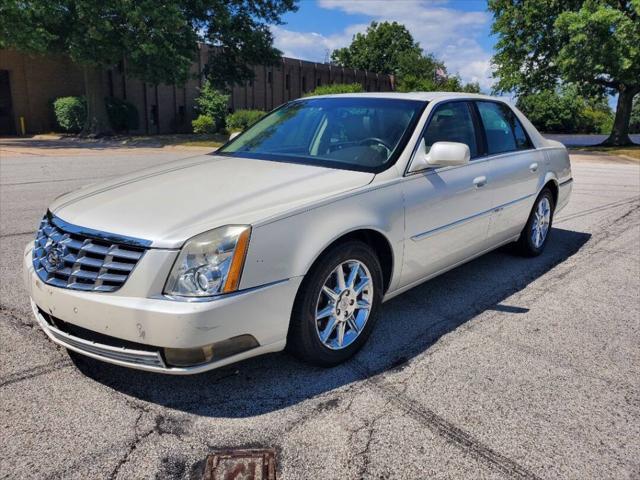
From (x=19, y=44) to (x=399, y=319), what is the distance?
20.9 meters

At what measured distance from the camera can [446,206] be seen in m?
3.94

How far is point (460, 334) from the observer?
381 centimetres

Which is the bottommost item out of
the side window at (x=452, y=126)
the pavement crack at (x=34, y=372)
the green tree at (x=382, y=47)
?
the pavement crack at (x=34, y=372)

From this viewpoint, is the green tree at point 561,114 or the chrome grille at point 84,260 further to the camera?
the green tree at point 561,114

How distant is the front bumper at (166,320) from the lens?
2.55m

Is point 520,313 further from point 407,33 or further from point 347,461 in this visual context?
point 407,33

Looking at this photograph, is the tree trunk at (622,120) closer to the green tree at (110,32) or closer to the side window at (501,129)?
the green tree at (110,32)

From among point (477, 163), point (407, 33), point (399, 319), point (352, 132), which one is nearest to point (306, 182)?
point (352, 132)

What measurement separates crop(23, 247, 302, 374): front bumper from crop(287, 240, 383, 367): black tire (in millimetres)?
102

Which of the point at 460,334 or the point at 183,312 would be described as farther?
the point at 460,334

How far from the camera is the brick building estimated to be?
2664 centimetres

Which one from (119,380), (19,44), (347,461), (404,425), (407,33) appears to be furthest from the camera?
(407,33)

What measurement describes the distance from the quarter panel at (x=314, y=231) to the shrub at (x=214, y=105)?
28783 millimetres

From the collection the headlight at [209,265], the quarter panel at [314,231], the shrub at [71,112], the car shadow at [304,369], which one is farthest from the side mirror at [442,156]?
the shrub at [71,112]
